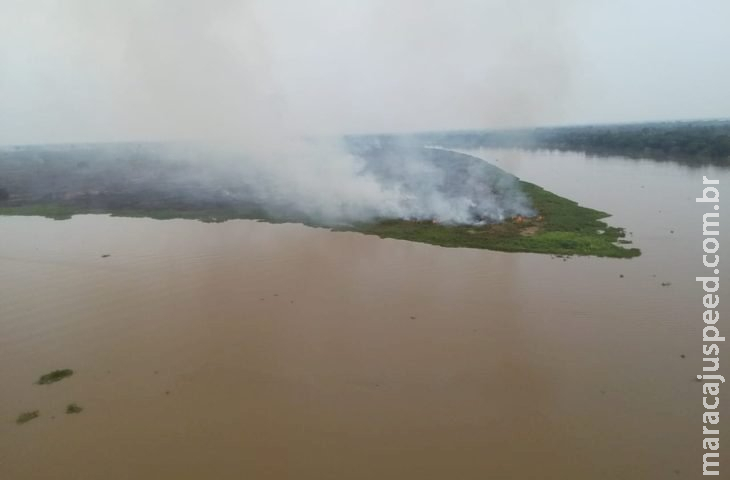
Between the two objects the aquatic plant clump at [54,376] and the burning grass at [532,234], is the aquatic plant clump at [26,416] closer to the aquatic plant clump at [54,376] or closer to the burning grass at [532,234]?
the aquatic plant clump at [54,376]

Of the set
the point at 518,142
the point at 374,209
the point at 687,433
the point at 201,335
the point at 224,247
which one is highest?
the point at 518,142

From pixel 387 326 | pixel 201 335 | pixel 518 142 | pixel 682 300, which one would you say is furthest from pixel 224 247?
pixel 518 142

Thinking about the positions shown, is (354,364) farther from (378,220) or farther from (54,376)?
(378,220)

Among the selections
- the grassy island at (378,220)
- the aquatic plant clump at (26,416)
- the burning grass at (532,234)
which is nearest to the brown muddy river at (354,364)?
the aquatic plant clump at (26,416)

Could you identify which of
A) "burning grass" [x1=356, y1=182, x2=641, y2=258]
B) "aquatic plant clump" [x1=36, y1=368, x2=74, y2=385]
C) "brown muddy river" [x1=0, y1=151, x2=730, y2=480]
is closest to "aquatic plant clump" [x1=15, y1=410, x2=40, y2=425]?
"brown muddy river" [x1=0, y1=151, x2=730, y2=480]

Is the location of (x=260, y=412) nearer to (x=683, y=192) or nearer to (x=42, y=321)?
Answer: (x=42, y=321)

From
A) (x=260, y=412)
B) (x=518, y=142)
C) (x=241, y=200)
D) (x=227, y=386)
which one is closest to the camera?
(x=260, y=412)
